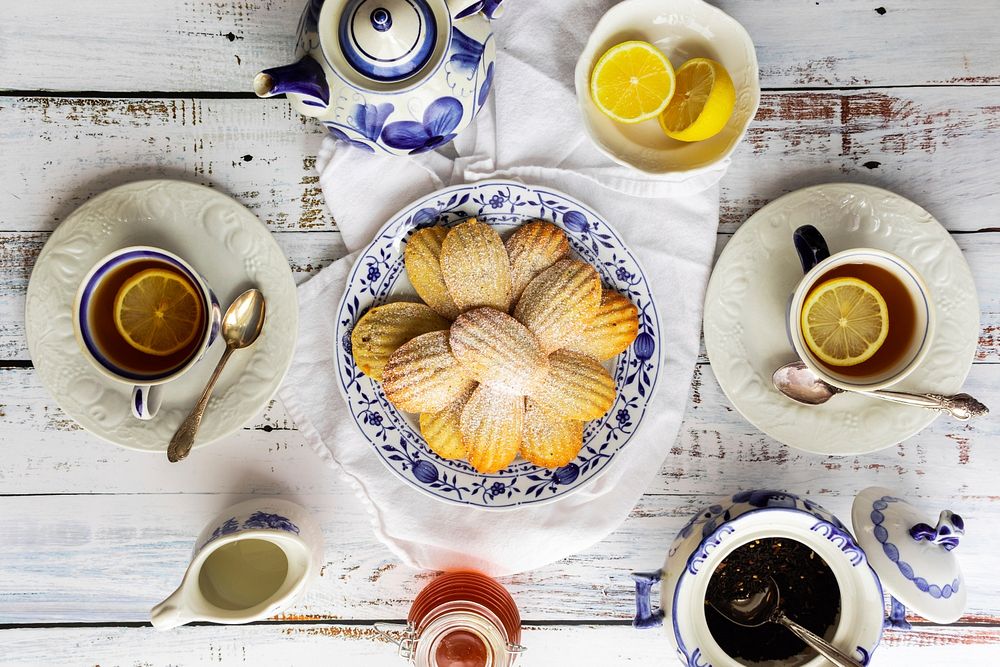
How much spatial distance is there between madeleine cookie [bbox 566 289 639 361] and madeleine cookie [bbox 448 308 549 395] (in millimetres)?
108

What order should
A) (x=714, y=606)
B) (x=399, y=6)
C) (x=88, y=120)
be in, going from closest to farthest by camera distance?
(x=399, y=6) < (x=714, y=606) < (x=88, y=120)

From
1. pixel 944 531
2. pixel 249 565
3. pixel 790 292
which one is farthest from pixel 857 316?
pixel 249 565

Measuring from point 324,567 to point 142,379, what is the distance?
1.95 ft

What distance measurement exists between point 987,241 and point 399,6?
1.34 meters

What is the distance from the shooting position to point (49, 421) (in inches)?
60.7

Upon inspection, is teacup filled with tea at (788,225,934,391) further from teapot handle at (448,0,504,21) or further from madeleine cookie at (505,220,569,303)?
teapot handle at (448,0,504,21)

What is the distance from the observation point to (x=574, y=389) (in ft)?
4.49

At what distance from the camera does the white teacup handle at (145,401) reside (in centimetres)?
125

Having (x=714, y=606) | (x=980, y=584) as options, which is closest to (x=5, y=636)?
(x=714, y=606)

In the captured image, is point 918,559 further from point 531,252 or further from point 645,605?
point 531,252

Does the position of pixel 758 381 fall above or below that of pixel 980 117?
below

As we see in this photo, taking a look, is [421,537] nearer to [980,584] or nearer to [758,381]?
[758,381]

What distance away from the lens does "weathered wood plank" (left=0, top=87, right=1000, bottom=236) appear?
151 cm

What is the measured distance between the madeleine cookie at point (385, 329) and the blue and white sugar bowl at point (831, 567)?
27.0 inches
